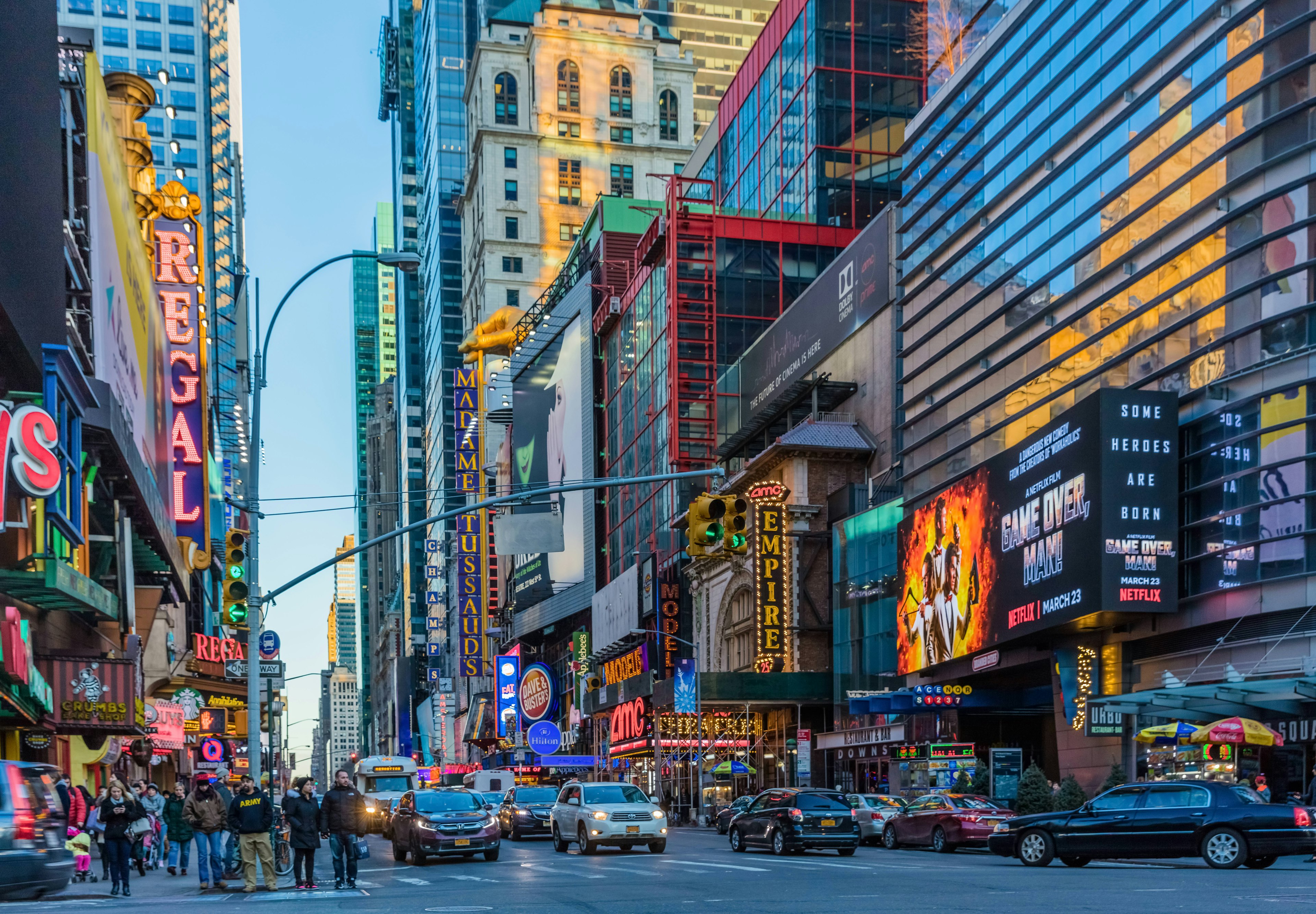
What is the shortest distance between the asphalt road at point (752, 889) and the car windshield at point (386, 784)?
1224 inches

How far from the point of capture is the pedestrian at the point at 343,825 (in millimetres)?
24109

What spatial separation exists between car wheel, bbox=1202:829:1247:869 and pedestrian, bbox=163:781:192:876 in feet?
60.4

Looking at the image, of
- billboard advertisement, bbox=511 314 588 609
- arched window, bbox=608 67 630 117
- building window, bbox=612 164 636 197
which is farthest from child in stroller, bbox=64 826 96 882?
arched window, bbox=608 67 630 117

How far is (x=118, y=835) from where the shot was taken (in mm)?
25156

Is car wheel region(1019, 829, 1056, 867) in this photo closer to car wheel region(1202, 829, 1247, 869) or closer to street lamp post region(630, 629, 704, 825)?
car wheel region(1202, 829, 1247, 869)

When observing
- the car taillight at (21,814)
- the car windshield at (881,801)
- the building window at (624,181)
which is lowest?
the car windshield at (881,801)

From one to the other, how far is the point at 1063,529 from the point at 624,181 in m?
120

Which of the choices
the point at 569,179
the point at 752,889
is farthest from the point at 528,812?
the point at 569,179

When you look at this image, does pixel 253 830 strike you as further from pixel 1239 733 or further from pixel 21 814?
pixel 1239 733

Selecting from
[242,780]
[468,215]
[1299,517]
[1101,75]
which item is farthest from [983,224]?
[468,215]

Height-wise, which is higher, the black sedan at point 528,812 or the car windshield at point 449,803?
the car windshield at point 449,803

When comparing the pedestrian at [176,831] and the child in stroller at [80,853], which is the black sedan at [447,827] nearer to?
the pedestrian at [176,831]

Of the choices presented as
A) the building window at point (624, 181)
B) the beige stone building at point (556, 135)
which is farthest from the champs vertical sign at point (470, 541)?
the building window at point (624, 181)

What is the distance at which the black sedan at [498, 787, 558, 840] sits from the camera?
152 ft
